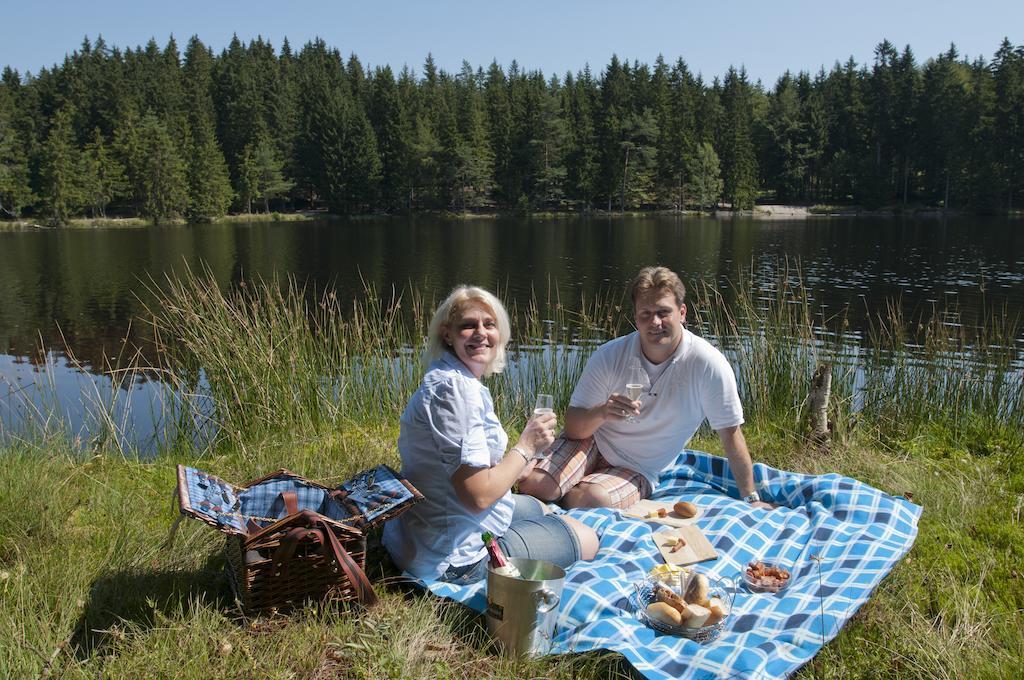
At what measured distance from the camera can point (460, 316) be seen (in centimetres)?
262

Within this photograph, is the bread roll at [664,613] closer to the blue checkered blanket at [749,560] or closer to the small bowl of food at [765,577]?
the blue checkered blanket at [749,560]

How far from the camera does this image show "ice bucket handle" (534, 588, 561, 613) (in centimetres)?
228

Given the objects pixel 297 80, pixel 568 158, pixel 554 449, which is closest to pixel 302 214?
pixel 568 158

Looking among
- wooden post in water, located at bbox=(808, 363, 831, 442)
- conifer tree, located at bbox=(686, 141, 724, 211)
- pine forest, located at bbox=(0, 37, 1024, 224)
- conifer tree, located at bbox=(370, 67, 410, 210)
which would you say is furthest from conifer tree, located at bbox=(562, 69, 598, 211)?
wooden post in water, located at bbox=(808, 363, 831, 442)

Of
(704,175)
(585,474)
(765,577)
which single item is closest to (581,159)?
(704,175)

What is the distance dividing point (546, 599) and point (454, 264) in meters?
21.6

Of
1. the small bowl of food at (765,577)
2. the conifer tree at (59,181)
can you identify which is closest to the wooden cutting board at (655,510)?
the small bowl of food at (765,577)

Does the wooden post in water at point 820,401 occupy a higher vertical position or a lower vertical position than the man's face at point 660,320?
lower

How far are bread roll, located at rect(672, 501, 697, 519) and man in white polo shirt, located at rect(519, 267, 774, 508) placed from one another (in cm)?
21

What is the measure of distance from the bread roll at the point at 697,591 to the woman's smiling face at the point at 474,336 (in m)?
1.02

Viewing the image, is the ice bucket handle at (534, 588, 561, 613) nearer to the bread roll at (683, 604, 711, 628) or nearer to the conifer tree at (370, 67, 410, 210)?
the bread roll at (683, 604, 711, 628)

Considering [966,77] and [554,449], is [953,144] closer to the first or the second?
[966,77]

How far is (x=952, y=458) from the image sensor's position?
441 cm

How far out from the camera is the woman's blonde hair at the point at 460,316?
2637 mm
